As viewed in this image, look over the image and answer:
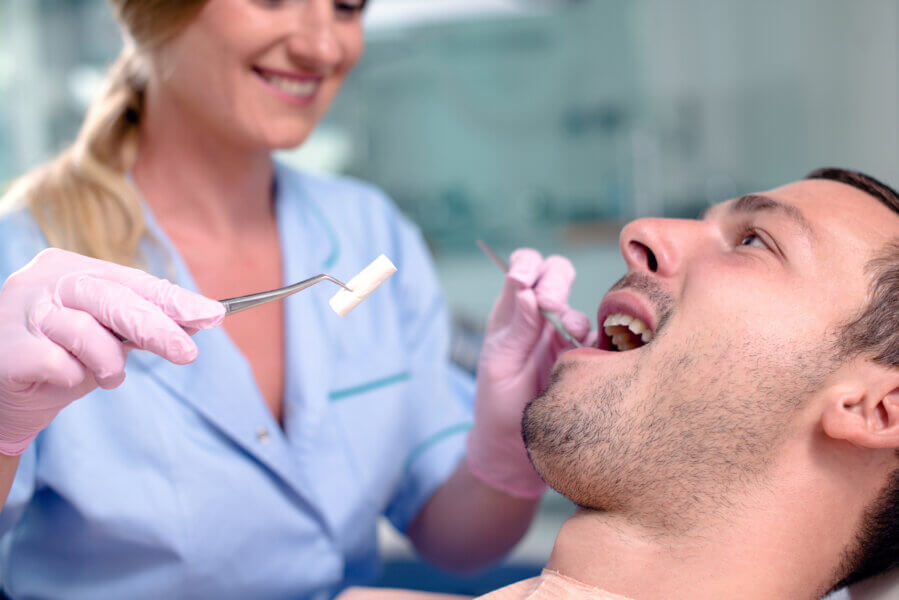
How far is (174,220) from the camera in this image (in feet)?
4.49

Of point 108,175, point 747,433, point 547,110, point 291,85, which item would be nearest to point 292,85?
point 291,85

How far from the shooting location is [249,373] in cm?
125

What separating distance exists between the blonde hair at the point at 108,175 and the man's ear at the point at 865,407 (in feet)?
3.36

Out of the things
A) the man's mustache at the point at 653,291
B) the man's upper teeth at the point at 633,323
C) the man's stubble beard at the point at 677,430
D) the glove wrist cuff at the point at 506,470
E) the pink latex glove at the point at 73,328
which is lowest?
the glove wrist cuff at the point at 506,470

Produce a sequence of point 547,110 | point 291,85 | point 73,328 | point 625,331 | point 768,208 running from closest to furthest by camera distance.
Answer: point 73,328 < point 768,208 < point 625,331 < point 291,85 < point 547,110

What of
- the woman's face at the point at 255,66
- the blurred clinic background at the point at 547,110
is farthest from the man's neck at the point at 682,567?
the blurred clinic background at the point at 547,110

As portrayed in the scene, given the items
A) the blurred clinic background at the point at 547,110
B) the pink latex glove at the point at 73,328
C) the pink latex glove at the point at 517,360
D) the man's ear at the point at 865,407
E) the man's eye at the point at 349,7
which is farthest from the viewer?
the blurred clinic background at the point at 547,110

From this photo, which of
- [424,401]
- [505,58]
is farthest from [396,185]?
[424,401]

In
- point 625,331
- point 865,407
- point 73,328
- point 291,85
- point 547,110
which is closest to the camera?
point 73,328

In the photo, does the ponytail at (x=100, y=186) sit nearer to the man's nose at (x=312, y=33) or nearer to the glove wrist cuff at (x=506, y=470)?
the man's nose at (x=312, y=33)

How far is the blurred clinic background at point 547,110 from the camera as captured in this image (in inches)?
111

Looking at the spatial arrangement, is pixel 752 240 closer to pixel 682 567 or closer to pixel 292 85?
pixel 682 567

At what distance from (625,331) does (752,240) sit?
0.23 m

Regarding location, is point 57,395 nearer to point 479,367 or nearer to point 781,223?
point 479,367
